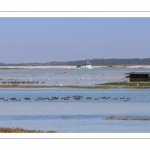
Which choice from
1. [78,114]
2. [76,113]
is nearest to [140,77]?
[76,113]

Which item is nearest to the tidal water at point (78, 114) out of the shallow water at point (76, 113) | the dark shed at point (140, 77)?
the shallow water at point (76, 113)

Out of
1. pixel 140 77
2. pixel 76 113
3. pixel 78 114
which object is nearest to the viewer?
pixel 78 114

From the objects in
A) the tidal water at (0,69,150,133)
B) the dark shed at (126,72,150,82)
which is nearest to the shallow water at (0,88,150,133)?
the tidal water at (0,69,150,133)

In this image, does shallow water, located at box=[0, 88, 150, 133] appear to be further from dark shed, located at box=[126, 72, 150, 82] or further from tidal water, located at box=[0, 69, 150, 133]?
dark shed, located at box=[126, 72, 150, 82]

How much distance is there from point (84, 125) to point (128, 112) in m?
7.10

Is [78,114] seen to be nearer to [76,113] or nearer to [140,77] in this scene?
[76,113]

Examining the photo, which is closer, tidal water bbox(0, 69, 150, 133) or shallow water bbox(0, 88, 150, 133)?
tidal water bbox(0, 69, 150, 133)

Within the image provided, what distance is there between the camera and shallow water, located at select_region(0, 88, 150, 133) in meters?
25.8

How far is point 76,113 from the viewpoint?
32.8 meters

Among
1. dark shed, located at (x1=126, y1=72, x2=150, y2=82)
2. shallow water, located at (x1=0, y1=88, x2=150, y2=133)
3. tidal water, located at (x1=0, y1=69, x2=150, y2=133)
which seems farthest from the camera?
dark shed, located at (x1=126, y1=72, x2=150, y2=82)

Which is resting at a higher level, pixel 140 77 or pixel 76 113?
pixel 140 77
